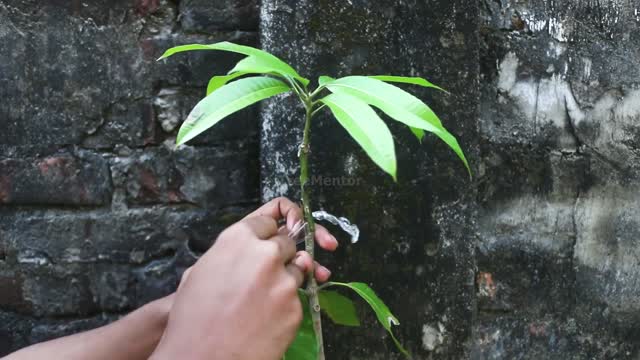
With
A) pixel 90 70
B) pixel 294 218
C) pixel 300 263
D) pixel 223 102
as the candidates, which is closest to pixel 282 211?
pixel 294 218

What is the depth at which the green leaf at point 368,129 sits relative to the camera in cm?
71

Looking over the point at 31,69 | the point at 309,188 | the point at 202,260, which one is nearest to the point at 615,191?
the point at 309,188

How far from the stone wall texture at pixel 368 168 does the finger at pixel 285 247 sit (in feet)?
0.84

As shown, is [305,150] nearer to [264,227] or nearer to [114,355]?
[264,227]

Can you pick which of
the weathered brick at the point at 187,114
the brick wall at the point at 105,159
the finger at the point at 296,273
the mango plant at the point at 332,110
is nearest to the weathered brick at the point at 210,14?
the brick wall at the point at 105,159

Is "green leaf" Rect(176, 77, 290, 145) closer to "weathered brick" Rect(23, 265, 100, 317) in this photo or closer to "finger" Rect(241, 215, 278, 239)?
"finger" Rect(241, 215, 278, 239)

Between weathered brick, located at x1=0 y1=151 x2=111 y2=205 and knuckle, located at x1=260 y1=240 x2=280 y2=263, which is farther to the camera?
weathered brick, located at x1=0 y1=151 x2=111 y2=205

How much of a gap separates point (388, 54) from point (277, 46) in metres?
0.21

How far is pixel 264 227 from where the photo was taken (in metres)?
0.96

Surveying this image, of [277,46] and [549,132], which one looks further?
[549,132]

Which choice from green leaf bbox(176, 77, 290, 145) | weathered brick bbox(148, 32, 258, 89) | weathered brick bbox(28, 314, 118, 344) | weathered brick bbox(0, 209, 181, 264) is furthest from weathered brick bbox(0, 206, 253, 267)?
green leaf bbox(176, 77, 290, 145)

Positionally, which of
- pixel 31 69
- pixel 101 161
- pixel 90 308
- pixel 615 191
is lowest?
pixel 90 308

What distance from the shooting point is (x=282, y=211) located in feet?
3.46

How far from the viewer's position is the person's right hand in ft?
2.77
